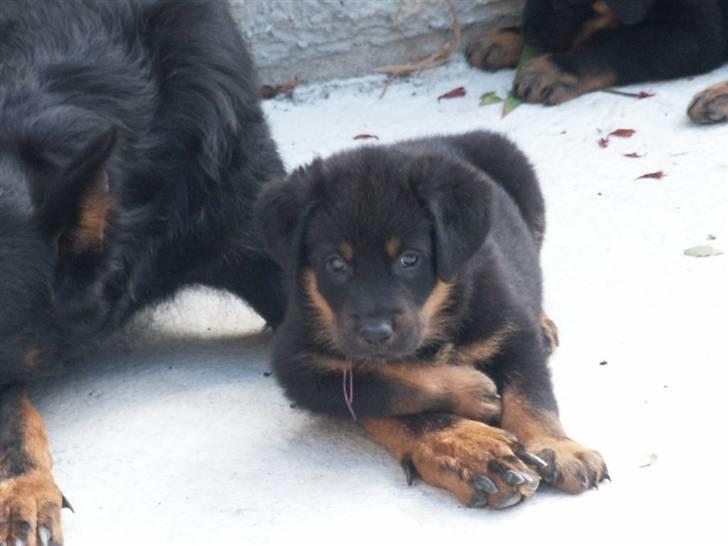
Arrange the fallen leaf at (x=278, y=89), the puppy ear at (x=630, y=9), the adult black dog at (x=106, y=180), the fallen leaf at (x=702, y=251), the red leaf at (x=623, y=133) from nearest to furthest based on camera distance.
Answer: the adult black dog at (x=106, y=180)
the fallen leaf at (x=702, y=251)
the red leaf at (x=623, y=133)
the puppy ear at (x=630, y=9)
the fallen leaf at (x=278, y=89)

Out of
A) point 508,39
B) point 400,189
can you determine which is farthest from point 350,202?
point 508,39

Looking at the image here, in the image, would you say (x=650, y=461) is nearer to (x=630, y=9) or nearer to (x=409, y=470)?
(x=409, y=470)

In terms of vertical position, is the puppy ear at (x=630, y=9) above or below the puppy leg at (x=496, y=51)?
above

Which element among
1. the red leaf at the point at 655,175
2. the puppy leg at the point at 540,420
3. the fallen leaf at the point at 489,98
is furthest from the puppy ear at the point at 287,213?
the fallen leaf at the point at 489,98

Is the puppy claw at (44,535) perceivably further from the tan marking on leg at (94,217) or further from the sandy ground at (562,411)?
the tan marking on leg at (94,217)

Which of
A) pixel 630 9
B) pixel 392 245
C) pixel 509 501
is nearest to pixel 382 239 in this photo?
pixel 392 245

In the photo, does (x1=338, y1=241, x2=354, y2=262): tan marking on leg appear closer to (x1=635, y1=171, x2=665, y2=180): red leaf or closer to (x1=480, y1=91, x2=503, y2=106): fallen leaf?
(x1=635, y1=171, x2=665, y2=180): red leaf

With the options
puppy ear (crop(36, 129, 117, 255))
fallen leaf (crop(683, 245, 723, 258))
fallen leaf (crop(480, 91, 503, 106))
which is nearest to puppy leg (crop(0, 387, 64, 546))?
puppy ear (crop(36, 129, 117, 255))

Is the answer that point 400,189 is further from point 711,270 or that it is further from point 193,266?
point 711,270
